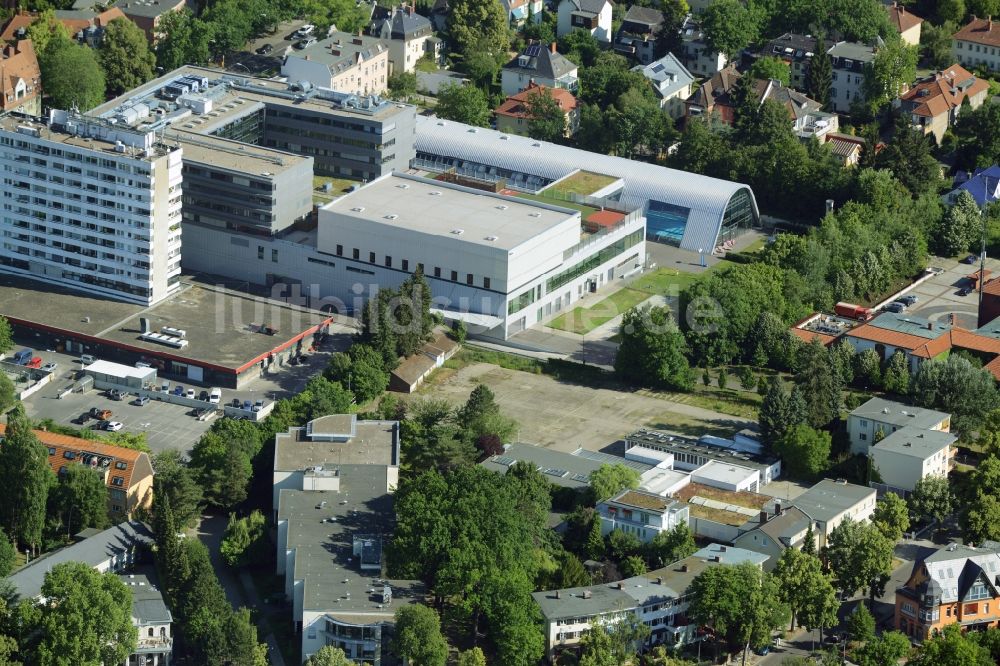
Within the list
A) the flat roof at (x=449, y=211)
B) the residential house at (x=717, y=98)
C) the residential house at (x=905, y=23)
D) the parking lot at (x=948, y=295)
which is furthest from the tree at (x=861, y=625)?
the residential house at (x=905, y=23)

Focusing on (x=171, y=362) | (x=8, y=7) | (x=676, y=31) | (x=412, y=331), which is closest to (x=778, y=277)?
(x=412, y=331)

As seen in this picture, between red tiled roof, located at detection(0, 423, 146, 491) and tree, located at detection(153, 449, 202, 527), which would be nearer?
tree, located at detection(153, 449, 202, 527)

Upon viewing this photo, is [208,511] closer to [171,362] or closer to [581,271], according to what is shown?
[171,362]

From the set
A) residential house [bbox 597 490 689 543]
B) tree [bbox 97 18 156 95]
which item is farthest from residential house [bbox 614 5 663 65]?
residential house [bbox 597 490 689 543]

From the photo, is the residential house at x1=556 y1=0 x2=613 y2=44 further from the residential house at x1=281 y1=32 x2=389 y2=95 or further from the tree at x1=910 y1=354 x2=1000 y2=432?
the tree at x1=910 y1=354 x2=1000 y2=432

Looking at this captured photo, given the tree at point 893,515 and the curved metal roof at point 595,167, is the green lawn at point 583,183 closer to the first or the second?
the curved metal roof at point 595,167
